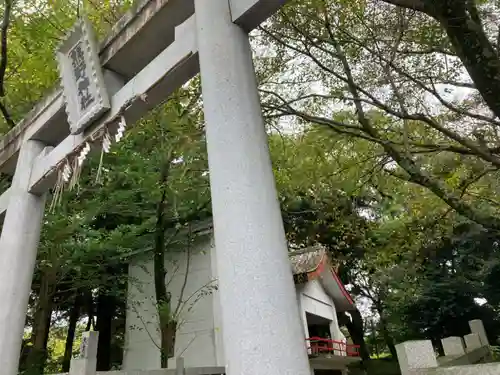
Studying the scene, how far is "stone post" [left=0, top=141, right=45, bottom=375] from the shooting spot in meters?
3.56

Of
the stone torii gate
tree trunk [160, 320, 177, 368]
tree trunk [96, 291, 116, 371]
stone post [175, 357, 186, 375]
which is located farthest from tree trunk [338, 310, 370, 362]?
the stone torii gate

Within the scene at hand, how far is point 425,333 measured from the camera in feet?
46.0

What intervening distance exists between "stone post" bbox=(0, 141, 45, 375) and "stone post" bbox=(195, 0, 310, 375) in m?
2.68

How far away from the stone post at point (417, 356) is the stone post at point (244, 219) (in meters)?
1.64

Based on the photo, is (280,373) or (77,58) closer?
(280,373)

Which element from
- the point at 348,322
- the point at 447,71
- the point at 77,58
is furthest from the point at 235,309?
the point at 348,322

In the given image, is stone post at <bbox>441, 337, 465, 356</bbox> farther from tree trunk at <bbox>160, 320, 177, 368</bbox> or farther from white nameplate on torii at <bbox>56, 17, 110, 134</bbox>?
white nameplate on torii at <bbox>56, 17, 110, 134</bbox>

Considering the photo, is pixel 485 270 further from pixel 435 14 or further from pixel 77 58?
pixel 77 58

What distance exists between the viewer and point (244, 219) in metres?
1.99

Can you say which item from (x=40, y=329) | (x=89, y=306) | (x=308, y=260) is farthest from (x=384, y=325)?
(x=40, y=329)

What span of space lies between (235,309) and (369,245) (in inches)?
541

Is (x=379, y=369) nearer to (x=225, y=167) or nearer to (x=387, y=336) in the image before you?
(x=387, y=336)

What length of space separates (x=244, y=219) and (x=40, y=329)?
997 cm

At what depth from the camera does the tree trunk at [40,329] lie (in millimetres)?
9289
